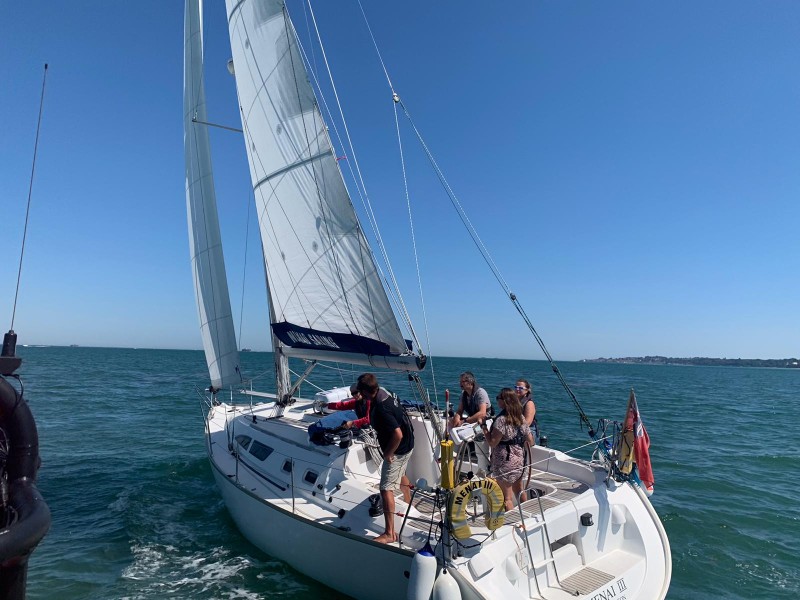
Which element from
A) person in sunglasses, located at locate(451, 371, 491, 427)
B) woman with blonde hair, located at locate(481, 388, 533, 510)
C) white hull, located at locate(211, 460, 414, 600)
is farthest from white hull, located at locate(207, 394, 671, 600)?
person in sunglasses, located at locate(451, 371, 491, 427)

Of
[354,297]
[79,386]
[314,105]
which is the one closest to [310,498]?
[354,297]

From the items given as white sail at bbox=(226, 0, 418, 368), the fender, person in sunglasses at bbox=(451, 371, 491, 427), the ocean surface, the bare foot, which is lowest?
the ocean surface

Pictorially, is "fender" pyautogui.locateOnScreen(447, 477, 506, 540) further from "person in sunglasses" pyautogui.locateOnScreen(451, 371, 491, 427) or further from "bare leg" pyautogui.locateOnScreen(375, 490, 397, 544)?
"person in sunglasses" pyautogui.locateOnScreen(451, 371, 491, 427)

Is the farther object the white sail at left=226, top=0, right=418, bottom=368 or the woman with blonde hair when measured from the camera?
the white sail at left=226, top=0, right=418, bottom=368

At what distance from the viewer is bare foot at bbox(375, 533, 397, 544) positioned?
482cm

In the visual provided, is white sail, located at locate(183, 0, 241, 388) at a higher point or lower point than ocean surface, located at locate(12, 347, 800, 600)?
higher

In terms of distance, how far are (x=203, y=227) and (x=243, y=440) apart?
4951 millimetres

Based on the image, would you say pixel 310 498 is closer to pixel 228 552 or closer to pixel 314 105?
pixel 228 552

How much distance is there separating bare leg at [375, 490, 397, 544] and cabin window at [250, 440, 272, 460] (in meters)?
3.25

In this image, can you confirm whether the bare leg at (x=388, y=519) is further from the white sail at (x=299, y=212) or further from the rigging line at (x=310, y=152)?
the rigging line at (x=310, y=152)

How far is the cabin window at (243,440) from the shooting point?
27.6 ft

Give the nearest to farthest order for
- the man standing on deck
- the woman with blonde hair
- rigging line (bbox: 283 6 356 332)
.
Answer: the man standing on deck → the woman with blonde hair → rigging line (bbox: 283 6 356 332)

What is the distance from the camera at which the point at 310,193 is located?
761 cm

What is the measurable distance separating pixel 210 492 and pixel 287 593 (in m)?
4.92
